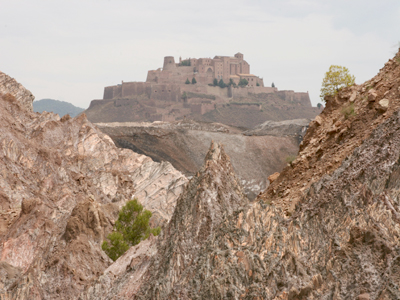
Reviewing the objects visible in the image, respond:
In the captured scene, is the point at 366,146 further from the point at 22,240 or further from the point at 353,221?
the point at 22,240

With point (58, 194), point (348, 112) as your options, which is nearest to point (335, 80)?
point (348, 112)

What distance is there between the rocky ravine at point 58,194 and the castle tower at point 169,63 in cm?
11023

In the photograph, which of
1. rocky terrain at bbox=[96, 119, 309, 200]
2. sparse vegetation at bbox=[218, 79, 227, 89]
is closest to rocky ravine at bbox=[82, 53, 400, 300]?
rocky terrain at bbox=[96, 119, 309, 200]

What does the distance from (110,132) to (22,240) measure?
4939cm

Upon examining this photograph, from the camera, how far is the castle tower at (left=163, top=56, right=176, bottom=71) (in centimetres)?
15712

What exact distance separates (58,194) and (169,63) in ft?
426

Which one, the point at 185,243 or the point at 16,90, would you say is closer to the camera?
the point at 185,243

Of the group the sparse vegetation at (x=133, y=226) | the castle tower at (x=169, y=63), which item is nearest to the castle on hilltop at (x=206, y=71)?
the castle tower at (x=169, y=63)

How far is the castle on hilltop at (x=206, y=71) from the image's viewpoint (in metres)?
154

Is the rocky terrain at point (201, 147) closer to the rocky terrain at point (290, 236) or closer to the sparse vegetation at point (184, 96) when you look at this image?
the rocky terrain at point (290, 236)

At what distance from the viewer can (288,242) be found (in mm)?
9367

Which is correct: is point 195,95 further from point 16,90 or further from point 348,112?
point 348,112

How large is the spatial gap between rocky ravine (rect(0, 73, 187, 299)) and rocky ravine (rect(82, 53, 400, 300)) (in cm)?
Answer: 319

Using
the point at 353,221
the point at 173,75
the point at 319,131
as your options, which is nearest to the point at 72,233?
the point at 319,131
